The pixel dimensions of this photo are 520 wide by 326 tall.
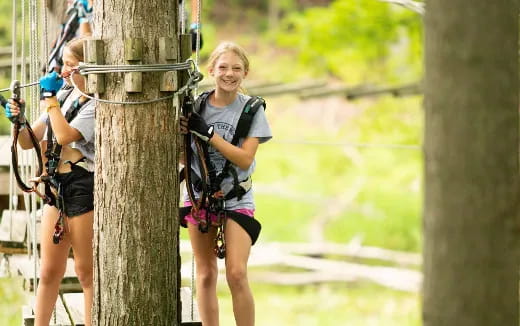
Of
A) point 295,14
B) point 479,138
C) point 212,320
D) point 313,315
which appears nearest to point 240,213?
point 212,320

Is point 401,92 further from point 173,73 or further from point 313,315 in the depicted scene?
point 173,73

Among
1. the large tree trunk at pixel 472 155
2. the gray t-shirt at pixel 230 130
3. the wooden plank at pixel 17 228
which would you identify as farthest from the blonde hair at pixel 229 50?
the wooden plank at pixel 17 228

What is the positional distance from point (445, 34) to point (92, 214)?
1.61 m

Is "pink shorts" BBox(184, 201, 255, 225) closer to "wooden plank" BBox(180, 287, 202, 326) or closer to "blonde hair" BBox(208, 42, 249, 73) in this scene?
"wooden plank" BBox(180, 287, 202, 326)

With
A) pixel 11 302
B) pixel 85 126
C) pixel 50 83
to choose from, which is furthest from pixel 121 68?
pixel 11 302

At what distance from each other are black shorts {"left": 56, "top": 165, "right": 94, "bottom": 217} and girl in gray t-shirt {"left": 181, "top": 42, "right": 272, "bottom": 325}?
0.29 meters

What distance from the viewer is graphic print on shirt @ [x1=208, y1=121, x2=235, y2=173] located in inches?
122

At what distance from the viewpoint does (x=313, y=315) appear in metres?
12.6

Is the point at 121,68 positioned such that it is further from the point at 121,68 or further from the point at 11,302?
the point at 11,302

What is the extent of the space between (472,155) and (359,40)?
11.8 m

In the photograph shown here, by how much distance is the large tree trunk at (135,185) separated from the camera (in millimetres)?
2805

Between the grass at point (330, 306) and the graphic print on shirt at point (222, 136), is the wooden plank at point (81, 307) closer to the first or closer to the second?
the graphic print on shirt at point (222, 136)

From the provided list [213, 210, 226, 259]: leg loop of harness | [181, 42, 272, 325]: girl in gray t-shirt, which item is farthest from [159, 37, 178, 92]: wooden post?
[213, 210, 226, 259]: leg loop of harness

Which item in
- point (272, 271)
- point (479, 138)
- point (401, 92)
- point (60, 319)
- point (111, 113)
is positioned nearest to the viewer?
point (479, 138)
